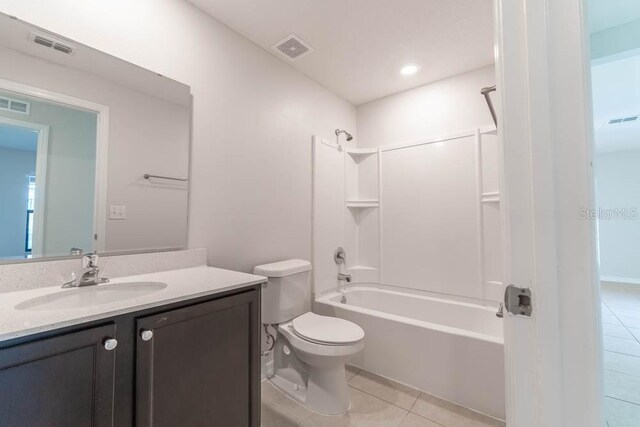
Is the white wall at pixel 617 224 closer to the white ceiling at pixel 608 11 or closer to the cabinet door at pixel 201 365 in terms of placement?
the white ceiling at pixel 608 11

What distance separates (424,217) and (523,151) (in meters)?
2.09

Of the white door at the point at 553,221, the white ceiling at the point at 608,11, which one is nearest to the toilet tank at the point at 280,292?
the white door at the point at 553,221

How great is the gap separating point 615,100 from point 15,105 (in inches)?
79.1

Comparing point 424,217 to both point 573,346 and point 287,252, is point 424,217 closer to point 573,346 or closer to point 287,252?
point 287,252

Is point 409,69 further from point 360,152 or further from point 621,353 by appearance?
point 621,353

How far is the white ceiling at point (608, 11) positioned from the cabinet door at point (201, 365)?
1.37m

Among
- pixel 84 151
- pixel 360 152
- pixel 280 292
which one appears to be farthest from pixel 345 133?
pixel 84 151

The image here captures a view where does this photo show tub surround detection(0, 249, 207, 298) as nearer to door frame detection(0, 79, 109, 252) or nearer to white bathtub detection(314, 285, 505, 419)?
door frame detection(0, 79, 109, 252)

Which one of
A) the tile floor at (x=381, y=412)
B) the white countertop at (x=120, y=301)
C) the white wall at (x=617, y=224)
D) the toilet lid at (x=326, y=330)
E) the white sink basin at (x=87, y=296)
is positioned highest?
the white wall at (x=617, y=224)

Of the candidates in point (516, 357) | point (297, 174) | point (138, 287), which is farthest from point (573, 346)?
point (297, 174)

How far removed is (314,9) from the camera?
168 cm

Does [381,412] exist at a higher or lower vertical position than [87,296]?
lower

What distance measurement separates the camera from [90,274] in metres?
1.18

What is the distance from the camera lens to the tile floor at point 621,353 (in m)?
0.55
